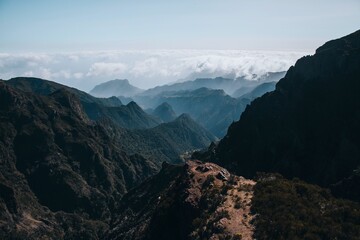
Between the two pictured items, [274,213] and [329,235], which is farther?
[274,213]

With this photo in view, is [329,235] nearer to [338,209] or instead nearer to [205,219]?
[338,209]

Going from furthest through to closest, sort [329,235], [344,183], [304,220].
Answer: [344,183] < [304,220] < [329,235]

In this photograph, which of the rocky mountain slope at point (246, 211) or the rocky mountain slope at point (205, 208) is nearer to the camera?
the rocky mountain slope at point (246, 211)

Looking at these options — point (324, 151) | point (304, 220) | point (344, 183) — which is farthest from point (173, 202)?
point (324, 151)

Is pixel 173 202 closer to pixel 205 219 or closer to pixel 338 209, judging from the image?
pixel 205 219

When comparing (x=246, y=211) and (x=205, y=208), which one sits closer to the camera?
(x=246, y=211)

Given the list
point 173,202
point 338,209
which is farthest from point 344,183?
point 173,202

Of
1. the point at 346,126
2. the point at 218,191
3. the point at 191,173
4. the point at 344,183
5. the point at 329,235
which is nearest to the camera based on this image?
the point at 329,235

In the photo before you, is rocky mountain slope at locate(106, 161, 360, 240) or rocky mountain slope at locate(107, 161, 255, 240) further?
rocky mountain slope at locate(107, 161, 255, 240)

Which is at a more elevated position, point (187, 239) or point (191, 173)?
point (191, 173)
